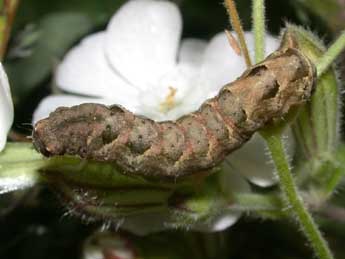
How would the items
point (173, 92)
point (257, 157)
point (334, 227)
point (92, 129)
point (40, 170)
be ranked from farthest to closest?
point (334, 227) < point (173, 92) < point (257, 157) < point (40, 170) < point (92, 129)

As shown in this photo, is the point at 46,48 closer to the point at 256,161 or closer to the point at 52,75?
the point at 52,75

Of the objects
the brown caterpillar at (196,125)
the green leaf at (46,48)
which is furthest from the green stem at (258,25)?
the green leaf at (46,48)

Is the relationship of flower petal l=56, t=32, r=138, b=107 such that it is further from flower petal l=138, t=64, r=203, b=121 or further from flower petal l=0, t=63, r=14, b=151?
flower petal l=0, t=63, r=14, b=151

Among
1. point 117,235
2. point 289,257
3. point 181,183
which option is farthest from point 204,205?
point 289,257

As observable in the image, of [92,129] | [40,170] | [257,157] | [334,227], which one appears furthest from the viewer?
[334,227]

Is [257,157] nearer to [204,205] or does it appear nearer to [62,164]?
[204,205]

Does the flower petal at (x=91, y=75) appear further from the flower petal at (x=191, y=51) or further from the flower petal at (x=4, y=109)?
the flower petal at (x=4, y=109)
